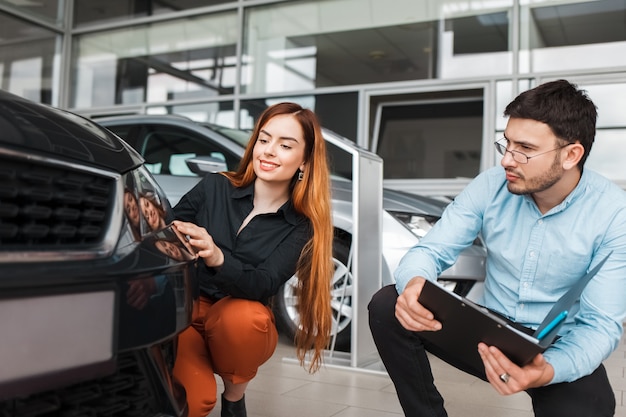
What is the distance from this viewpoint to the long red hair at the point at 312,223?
217cm

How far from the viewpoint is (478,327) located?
1521 millimetres

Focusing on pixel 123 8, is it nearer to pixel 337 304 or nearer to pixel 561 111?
pixel 337 304

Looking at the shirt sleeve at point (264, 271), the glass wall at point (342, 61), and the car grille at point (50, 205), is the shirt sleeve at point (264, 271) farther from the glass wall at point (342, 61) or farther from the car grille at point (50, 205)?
the glass wall at point (342, 61)

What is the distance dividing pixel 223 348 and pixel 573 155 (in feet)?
3.76

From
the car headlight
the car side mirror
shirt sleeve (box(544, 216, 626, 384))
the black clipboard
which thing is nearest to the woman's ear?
shirt sleeve (box(544, 216, 626, 384))

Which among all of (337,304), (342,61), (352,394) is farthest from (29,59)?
(352,394)

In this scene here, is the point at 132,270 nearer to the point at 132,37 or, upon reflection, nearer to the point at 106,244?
the point at 106,244

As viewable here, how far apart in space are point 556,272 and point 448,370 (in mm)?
1620

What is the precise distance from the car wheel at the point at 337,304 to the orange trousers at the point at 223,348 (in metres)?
1.71

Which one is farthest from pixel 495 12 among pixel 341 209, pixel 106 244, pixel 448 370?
pixel 106 244

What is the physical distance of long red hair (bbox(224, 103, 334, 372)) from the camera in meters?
2.17

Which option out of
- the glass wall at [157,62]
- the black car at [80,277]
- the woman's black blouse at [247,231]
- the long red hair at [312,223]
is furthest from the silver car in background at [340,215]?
the glass wall at [157,62]

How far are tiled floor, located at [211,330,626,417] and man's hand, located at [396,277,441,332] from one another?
3.14 ft

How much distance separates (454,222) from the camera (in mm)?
2092
